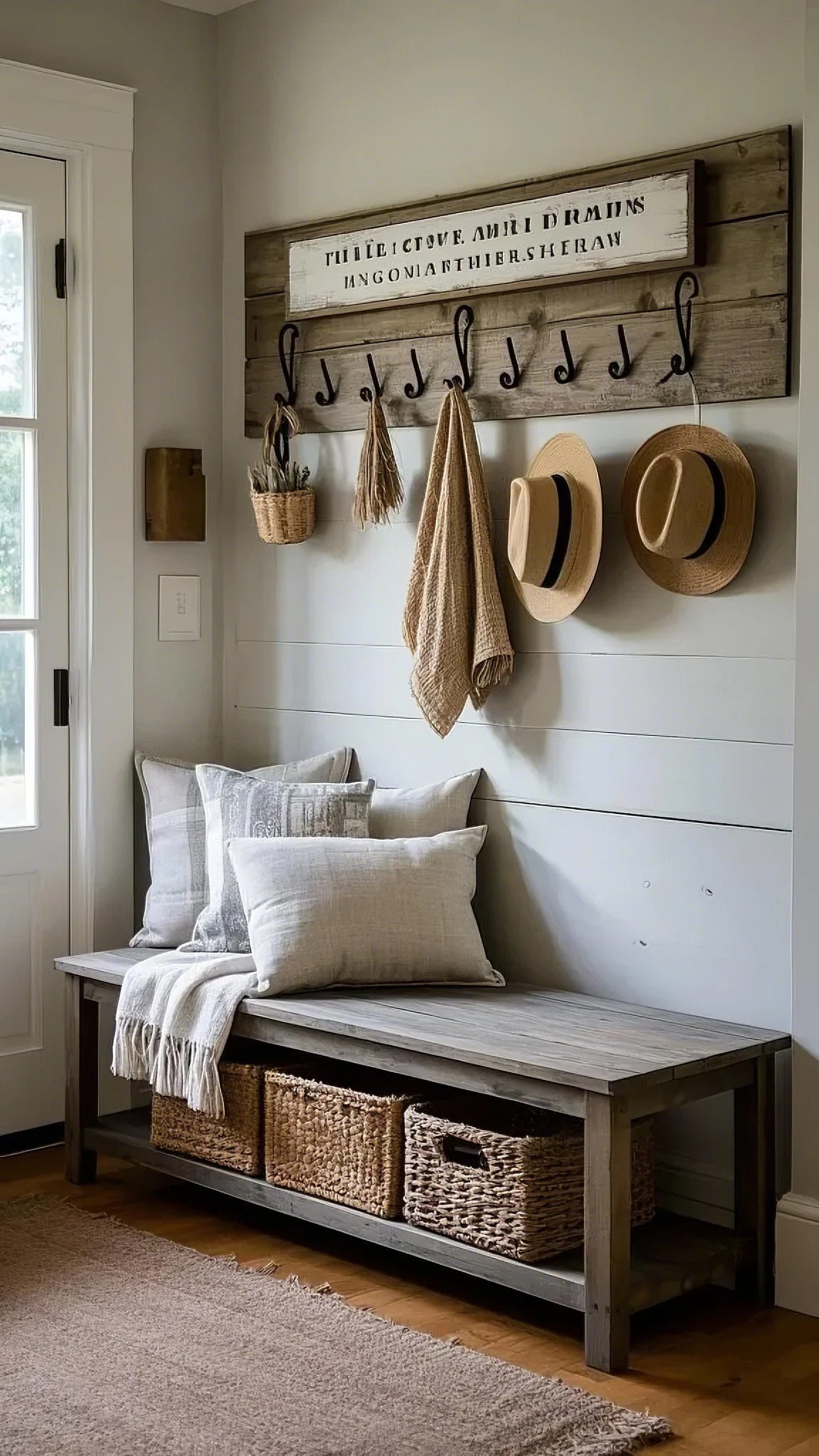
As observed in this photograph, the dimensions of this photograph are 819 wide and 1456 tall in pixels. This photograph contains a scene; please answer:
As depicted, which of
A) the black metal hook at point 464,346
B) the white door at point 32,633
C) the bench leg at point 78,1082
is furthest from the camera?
the white door at point 32,633

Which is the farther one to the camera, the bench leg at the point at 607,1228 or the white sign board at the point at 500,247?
the white sign board at the point at 500,247

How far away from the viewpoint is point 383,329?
3576 mm

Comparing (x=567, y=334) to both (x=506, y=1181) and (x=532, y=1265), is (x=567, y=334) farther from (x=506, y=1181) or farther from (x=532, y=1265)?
(x=532, y=1265)

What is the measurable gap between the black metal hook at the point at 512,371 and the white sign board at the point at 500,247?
11cm

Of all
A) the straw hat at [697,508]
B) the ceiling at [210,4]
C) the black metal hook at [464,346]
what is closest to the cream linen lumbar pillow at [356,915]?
the straw hat at [697,508]

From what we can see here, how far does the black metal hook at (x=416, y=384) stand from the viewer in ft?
11.5

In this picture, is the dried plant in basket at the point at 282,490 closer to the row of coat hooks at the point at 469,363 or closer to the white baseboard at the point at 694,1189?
the row of coat hooks at the point at 469,363

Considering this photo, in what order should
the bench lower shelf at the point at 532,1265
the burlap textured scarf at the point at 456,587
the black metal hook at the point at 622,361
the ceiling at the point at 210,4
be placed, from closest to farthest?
1. the bench lower shelf at the point at 532,1265
2. the black metal hook at the point at 622,361
3. the burlap textured scarf at the point at 456,587
4. the ceiling at the point at 210,4

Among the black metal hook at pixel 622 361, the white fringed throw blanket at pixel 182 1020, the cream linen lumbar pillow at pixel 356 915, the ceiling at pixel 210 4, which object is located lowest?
the white fringed throw blanket at pixel 182 1020

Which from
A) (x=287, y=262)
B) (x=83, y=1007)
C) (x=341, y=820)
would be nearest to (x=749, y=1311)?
(x=341, y=820)

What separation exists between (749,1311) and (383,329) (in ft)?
7.01

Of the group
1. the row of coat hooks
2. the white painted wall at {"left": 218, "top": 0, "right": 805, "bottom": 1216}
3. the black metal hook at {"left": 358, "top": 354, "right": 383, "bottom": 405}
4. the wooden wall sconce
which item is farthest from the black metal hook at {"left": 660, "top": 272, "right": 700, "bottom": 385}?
the wooden wall sconce

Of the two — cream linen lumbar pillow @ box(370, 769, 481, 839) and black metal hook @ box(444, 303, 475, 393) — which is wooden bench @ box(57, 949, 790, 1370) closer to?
cream linen lumbar pillow @ box(370, 769, 481, 839)

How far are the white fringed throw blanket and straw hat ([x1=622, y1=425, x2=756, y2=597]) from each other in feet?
3.76
